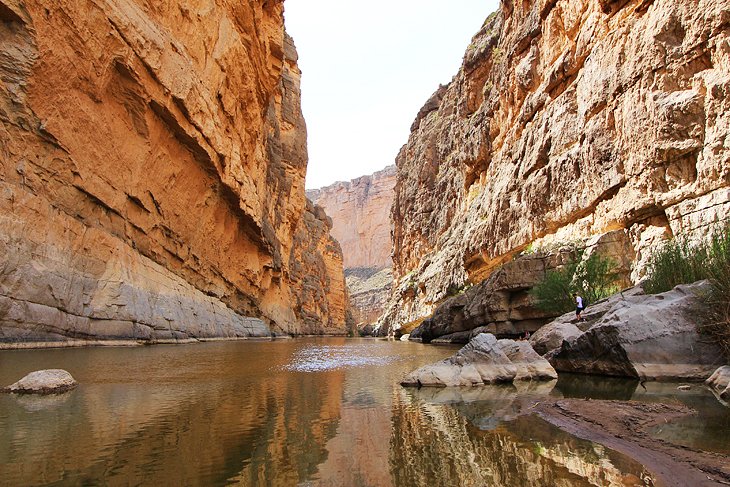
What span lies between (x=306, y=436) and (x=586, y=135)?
26.0m

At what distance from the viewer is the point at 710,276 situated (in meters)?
9.61

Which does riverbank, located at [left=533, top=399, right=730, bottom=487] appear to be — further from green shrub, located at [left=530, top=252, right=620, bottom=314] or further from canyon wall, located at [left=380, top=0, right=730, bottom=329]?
green shrub, located at [left=530, top=252, right=620, bottom=314]

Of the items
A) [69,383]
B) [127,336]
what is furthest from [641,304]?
[127,336]

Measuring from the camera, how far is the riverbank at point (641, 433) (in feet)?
12.8

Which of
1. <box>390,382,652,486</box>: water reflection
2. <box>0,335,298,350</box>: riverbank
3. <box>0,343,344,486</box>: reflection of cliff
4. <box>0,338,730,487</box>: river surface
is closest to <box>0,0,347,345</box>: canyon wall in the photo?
<box>0,335,298,350</box>: riverbank

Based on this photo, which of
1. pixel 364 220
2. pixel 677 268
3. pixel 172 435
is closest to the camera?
pixel 172 435

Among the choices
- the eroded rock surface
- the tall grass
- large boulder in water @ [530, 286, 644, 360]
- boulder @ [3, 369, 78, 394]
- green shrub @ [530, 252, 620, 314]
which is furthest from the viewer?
the eroded rock surface

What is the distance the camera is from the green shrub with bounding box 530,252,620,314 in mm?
21562

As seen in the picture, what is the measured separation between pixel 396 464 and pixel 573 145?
27732 millimetres

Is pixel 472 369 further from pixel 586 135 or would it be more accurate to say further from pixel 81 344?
pixel 586 135

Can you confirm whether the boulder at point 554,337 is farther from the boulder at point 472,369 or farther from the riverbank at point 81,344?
the riverbank at point 81,344

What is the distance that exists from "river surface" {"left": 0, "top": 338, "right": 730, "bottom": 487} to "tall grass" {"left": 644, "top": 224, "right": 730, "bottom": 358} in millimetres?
1795

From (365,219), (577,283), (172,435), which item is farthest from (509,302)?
(365,219)

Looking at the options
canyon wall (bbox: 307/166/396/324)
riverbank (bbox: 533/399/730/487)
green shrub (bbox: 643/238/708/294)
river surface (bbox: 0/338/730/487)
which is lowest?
riverbank (bbox: 533/399/730/487)
